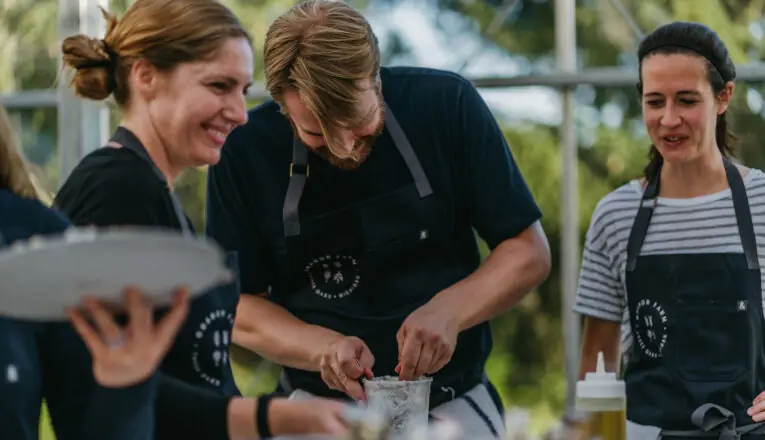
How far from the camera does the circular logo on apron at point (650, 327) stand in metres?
2.67

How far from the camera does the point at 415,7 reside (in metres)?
6.66

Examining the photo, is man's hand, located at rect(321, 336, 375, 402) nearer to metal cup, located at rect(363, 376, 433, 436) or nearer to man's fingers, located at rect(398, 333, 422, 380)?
man's fingers, located at rect(398, 333, 422, 380)

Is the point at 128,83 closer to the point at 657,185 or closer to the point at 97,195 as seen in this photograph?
the point at 97,195

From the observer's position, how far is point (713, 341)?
8.66 feet

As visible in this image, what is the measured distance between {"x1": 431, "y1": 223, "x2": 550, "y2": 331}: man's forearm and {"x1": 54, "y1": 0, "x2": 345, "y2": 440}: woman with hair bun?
0.47 m

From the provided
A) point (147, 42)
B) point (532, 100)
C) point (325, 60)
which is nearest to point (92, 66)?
point (147, 42)

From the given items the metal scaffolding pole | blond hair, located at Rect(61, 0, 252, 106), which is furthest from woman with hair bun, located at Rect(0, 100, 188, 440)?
the metal scaffolding pole

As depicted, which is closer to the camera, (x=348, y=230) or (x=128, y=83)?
(x=128, y=83)

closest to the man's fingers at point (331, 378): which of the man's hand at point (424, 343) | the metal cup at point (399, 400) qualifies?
the man's hand at point (424, 343)

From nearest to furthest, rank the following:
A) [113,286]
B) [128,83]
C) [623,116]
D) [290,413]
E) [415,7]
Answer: [113,286], [290,413], [128,83], [623,116], [415,7]

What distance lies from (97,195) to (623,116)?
429 centimetres

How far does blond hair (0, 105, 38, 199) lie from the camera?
69.4 inches

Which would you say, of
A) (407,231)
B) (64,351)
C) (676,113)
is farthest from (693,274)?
(64,351)

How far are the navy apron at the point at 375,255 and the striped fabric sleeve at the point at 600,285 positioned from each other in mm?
371
